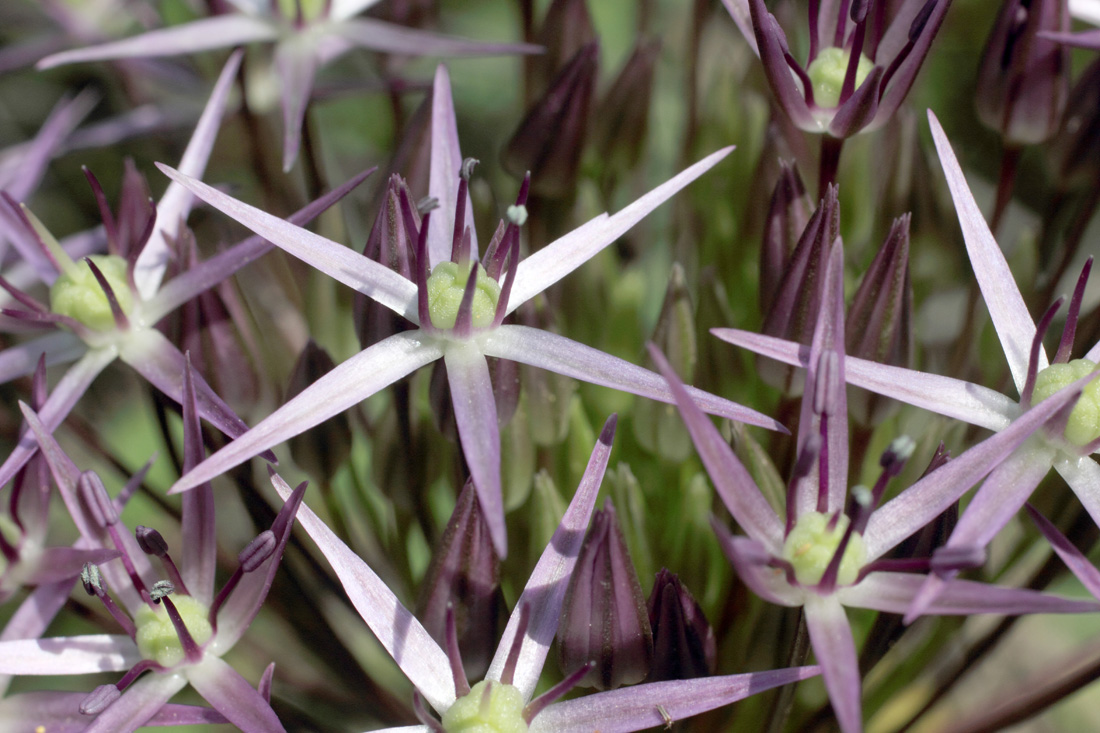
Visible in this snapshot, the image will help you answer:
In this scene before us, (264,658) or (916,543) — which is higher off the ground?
(916,543)

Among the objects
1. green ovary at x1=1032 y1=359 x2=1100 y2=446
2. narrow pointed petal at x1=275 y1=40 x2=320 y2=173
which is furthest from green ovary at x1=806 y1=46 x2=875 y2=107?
narrow pointed petal at x1=275 y1=40 x2=320 y2=173

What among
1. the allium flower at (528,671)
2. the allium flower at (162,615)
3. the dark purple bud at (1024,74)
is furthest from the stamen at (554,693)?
the dark purple bud at (1024,74)

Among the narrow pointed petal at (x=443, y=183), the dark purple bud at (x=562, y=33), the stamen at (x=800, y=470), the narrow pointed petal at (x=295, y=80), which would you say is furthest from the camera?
the dark purple bud at (x=562, y=33)

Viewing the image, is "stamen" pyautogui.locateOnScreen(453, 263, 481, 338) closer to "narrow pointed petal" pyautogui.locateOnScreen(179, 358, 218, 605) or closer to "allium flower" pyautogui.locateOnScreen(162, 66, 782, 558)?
"allium flower" pyautogui.locateOnScreen(162, 66, 782, 558)

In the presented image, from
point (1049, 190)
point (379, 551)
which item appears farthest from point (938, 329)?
point (379, 551)

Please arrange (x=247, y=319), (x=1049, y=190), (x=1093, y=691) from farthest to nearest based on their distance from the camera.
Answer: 1. (x=1093, y=691)
2. (x=1049, y=190)
3. (x=247, y=319)

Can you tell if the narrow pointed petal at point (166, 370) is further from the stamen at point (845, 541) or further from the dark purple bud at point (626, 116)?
the dark purple bud at point (626, 116)

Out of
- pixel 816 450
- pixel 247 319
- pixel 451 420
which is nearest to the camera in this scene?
pixel 816 450

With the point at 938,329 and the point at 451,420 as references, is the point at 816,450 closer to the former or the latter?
the point at 451,420
